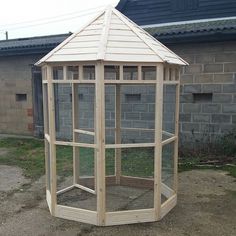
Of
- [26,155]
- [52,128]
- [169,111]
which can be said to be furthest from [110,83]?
[26,155]

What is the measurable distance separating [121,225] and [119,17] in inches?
115

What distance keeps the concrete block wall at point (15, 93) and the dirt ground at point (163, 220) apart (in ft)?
17.3

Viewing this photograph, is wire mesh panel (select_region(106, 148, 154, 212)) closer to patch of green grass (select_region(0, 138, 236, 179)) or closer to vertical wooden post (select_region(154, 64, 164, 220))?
patch of green grass (select_region(0, 138, 236, 179))

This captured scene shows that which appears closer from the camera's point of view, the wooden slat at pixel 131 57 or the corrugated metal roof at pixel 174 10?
the wooden slat at pixel 131 57

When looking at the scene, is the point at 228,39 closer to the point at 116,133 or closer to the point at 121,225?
the point at 116,133

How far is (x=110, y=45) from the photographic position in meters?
4.19

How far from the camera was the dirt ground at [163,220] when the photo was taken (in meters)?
4.27

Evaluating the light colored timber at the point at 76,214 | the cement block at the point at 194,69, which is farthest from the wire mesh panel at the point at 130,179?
the cement block at the point at 194,69

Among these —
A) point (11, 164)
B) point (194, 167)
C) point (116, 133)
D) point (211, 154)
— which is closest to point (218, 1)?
point (211, 154)

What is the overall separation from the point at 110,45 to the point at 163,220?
2.51 metres

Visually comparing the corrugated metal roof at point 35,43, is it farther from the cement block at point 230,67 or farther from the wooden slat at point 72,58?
the wooden slat at point 72,58

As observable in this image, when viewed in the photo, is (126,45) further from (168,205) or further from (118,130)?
(168,205)

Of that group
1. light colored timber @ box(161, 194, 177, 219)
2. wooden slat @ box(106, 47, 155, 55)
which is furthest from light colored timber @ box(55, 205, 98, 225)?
wooden slat @ box(106, 47, 155, 55)

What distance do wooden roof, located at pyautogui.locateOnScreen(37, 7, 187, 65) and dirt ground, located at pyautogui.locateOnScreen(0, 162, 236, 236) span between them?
221cm
